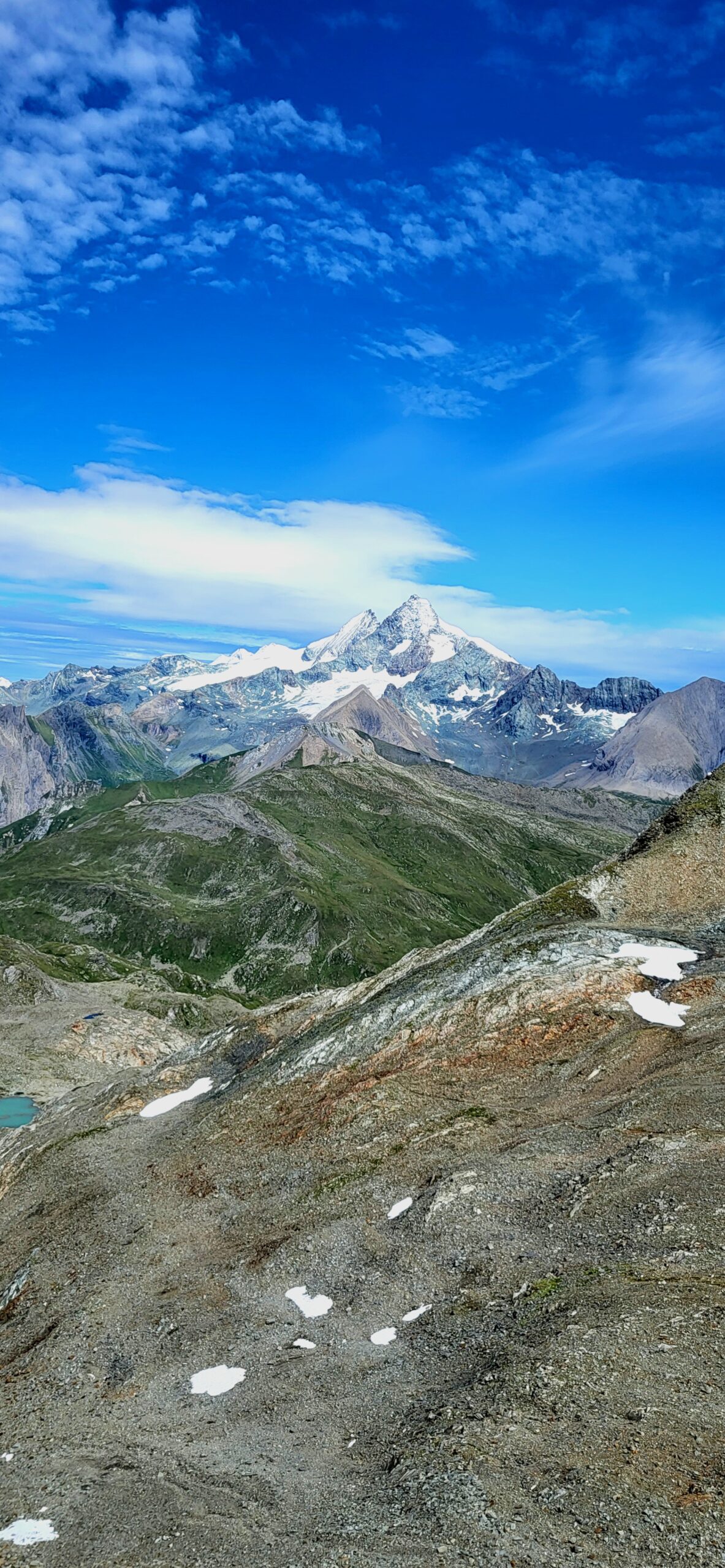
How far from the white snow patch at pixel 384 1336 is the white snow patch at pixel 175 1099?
45284 mm

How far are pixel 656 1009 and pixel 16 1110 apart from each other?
128 metres

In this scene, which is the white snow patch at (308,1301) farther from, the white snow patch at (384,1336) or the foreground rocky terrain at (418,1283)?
the white snow patch at (384,1336)

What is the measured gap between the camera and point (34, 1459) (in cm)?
3316

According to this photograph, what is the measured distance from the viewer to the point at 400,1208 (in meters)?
45.7

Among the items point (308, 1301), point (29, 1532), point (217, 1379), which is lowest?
point (217, 1379)

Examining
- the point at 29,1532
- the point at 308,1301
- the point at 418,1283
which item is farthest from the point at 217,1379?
the point at 29,1532

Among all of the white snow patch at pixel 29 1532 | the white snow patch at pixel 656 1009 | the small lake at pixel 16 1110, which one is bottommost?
the small lake at pixel 16 1110

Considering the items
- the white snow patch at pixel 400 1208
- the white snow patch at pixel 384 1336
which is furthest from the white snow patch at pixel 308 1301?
the white snow patch at pixel 400 1208

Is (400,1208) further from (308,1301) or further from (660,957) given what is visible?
(660,957)

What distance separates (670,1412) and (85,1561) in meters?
18.2

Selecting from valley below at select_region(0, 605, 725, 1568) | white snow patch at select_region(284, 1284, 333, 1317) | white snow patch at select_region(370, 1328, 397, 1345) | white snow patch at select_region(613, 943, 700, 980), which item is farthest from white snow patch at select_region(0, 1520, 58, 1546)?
white snow patch at select_region(613, 943, 700, 980)

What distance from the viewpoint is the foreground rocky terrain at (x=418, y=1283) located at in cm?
2425

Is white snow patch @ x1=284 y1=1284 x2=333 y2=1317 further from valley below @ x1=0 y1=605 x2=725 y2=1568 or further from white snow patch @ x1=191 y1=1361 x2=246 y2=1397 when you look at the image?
white snow patch @ x1=191 y1=1361 x2=246 y2=1397

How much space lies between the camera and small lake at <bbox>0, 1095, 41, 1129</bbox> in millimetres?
140500
